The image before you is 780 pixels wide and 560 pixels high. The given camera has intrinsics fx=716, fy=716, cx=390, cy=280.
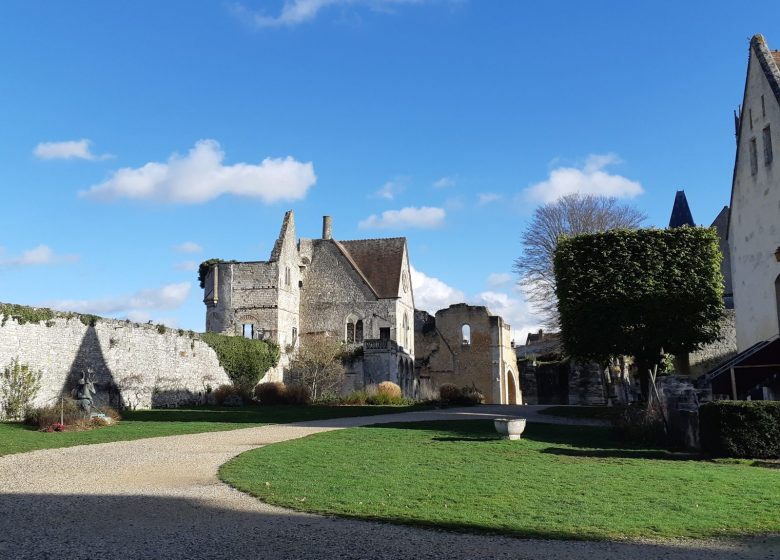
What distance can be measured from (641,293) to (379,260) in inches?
980

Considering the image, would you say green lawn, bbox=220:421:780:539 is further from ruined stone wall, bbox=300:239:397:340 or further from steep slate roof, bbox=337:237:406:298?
steep slate roof, bbox=337:237:406:298

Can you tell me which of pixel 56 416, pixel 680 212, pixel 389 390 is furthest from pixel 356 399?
pixel 680 212

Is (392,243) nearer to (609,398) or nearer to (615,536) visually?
(609,398)

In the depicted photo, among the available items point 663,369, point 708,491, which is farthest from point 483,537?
point 663,369

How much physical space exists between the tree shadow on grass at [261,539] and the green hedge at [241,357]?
26.4 meters

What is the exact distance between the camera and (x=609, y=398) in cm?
3219

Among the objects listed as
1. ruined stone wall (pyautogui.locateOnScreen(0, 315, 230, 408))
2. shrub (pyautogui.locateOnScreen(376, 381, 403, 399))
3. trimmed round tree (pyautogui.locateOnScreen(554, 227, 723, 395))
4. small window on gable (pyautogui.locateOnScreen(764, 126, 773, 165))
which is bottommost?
shrub (pyautogui.locateOnScreen(376, 381, 403, 399))

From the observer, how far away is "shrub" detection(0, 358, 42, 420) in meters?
21.6

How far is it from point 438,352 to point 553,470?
39258 mm

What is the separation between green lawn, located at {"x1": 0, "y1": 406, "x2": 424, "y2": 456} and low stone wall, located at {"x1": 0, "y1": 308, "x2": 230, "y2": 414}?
6.27ft

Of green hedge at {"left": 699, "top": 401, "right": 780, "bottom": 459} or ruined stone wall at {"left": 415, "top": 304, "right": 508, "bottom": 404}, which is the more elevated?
ruined stone wall at {"left": 415, "top": 304, "right": 508, "bottom": 404}

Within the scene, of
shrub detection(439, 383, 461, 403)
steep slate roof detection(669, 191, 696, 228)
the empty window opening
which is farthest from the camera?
steep slate roof detection(669, 191, 696, 228)

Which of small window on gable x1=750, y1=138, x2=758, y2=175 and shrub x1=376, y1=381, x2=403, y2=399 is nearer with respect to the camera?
small window on gable x1=750, y1=138, x2=758, y2=175

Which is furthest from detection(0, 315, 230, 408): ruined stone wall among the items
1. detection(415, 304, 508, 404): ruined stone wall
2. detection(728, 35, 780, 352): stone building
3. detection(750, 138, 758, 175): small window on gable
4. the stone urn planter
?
detection(750, 138, 758, 175): small window on gable
